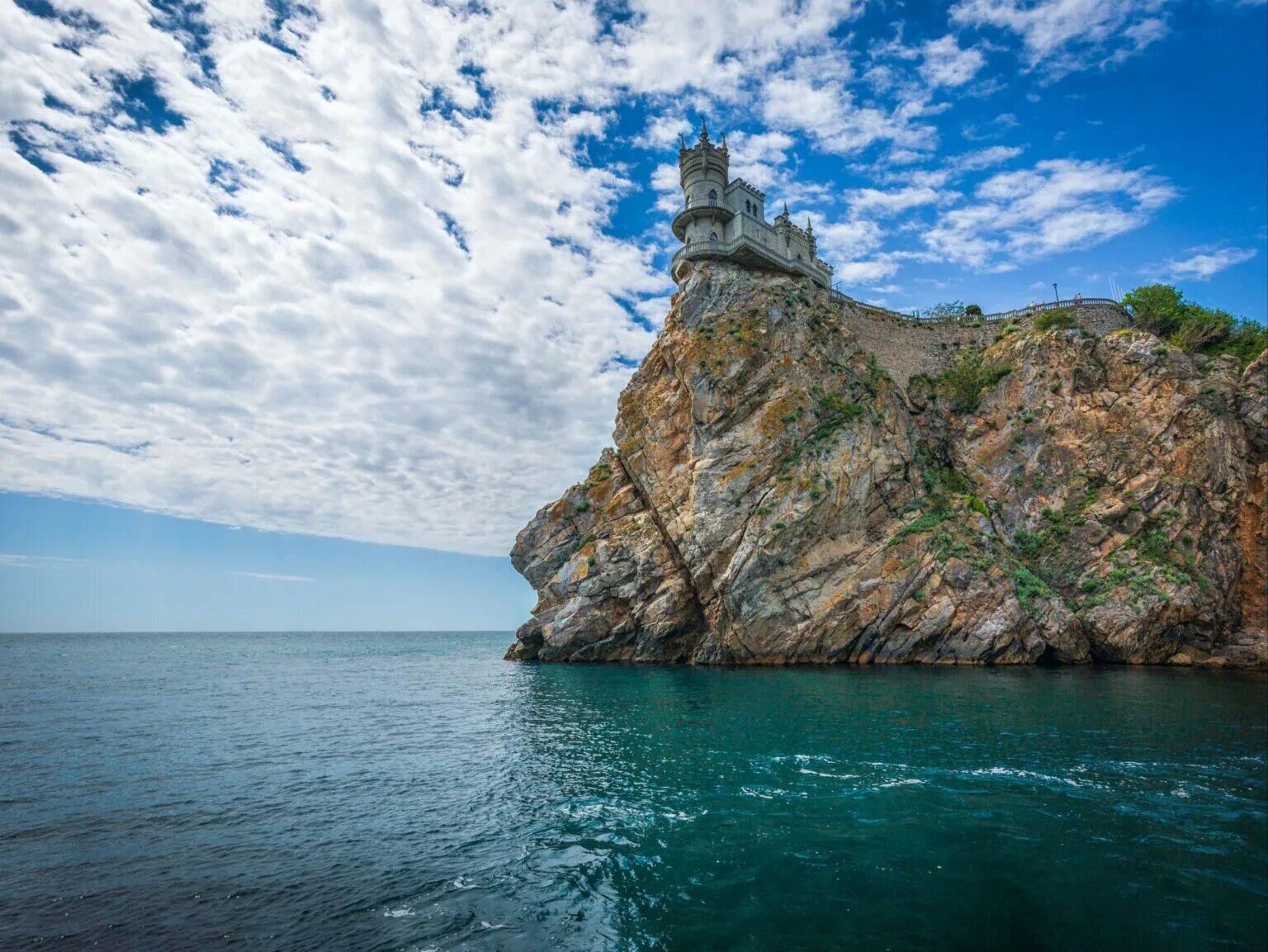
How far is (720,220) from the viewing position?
54.6 meters

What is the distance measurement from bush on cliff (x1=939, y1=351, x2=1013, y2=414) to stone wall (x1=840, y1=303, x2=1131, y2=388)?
204 cm

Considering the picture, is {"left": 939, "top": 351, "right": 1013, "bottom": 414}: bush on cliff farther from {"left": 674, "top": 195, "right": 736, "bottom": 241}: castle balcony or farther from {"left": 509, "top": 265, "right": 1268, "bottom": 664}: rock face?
{"left": 674, "top": 195, "right": 736, "bottom": 241}: castle balcony

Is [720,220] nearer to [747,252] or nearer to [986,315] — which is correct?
[747,252]

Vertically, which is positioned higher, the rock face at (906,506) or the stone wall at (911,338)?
the stone wall at (911,338)

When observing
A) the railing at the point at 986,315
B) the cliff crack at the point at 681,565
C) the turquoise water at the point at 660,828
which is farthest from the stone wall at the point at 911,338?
the turquoise water at the point at 660,828

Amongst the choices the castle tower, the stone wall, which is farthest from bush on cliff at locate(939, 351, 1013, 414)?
the castle tower

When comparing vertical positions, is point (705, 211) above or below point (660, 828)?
above

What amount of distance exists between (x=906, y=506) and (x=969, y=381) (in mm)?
15230

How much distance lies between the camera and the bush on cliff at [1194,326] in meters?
47.3

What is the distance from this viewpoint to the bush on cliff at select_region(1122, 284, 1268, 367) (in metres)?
47.3

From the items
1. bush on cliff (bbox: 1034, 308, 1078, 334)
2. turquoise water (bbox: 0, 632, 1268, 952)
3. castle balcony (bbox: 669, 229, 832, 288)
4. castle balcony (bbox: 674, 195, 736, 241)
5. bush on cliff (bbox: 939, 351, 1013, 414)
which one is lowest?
turquoise water (bbox: 0, 632, 1268, 952)

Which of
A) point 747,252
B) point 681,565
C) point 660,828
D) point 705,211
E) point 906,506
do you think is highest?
point 705,211

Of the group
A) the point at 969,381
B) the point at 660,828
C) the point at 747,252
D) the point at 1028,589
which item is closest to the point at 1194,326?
the point at 969,381

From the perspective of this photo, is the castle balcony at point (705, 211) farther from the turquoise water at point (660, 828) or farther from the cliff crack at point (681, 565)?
the turquoise water at point (660, 828)
